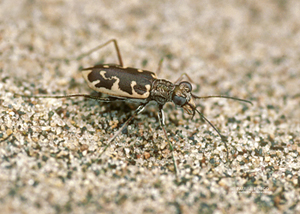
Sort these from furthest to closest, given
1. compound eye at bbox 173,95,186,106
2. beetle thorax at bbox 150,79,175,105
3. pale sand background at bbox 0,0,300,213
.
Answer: beetle thorax at bbox 150,79,175,105 → compound eye at bbox 173,95,186,106 → pale sand background at bbox 0,0,300,213

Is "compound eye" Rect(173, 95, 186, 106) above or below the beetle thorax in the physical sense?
below

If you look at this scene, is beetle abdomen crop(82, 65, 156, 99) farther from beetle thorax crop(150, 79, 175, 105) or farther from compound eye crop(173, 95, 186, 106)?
compound eye crop(173, 95, 186, 106)

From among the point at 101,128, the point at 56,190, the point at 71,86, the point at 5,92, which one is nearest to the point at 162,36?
the point at 71,86

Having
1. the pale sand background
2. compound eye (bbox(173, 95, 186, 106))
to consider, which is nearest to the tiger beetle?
compound eye (bbox(173, 95, 186, 106))

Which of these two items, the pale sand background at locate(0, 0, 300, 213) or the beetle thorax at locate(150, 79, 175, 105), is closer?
the pale sand background at locate(0, 0, 300, 213)

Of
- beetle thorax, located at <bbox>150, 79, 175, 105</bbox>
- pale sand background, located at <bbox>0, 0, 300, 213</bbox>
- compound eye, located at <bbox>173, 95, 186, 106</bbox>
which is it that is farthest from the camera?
beetle thorax, located at <bbox>150, 79, 175, 105</bbox>

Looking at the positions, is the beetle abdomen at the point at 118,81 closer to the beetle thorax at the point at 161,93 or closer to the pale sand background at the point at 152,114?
the beetle thorax at the point at 161,93

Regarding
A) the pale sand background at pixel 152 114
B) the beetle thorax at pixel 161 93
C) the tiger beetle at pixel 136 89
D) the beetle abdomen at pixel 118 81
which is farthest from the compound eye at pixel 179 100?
the pale sand background at pixel 152 114

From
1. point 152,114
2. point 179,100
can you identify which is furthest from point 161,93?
point 152,114

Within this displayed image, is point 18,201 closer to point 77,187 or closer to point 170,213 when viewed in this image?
point 77,187
